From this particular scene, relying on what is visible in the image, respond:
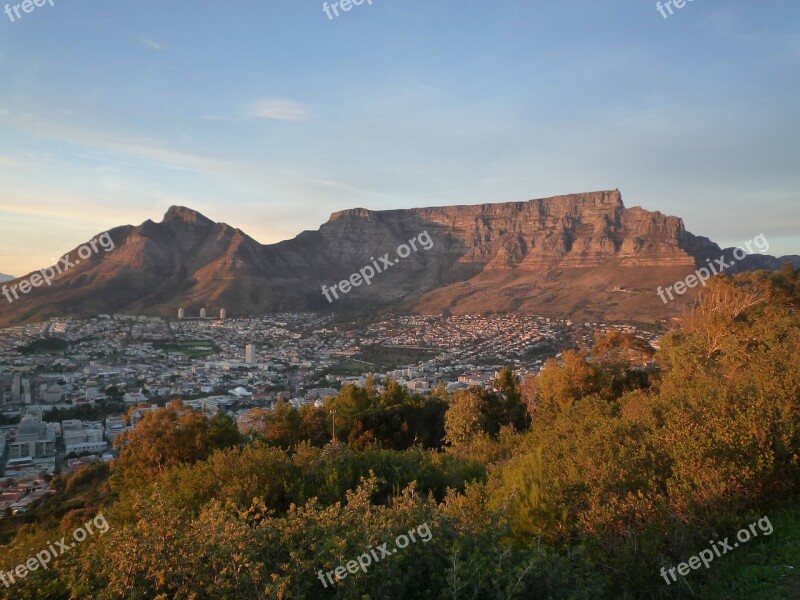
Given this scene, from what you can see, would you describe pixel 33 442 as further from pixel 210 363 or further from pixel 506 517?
pixel 506 517

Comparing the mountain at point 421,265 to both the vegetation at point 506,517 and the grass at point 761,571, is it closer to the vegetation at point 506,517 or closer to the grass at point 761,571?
the vegetation at point 506,517

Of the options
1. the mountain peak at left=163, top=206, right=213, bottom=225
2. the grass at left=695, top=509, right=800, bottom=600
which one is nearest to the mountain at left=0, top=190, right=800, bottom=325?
the mountain peak at left=163, top=206, right=213, bottom=225

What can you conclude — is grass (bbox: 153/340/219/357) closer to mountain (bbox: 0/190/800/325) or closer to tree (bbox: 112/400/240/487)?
mountain (bbox: 0/190/800/325)

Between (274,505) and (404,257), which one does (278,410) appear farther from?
(404,257)

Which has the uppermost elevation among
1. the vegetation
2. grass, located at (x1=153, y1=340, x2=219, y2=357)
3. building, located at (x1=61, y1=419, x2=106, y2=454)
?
grass, located at (x1=153, y1=340, x2=219, y2=357)

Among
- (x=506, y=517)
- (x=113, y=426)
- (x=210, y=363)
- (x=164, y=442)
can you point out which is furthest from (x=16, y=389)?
(x=506, y=517)
